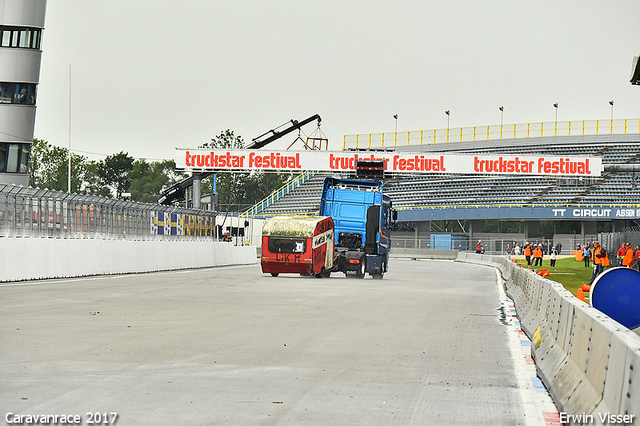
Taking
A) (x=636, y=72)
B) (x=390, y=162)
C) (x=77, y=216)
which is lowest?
(x=77, y=216)

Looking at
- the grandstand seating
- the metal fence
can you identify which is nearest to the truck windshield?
the metal fence

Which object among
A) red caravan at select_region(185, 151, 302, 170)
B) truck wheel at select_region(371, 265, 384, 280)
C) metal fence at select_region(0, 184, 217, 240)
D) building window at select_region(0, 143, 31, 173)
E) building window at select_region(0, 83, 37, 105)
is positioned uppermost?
building window at select_region(0, 83, 37, 105)

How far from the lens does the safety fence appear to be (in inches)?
192

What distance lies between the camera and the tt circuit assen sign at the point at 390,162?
186 ft

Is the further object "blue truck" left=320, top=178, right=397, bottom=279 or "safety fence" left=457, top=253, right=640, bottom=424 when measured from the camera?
"blue truck" left=320, top=178, right=397, bottom=279

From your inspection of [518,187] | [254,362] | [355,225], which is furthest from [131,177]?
[254,362]

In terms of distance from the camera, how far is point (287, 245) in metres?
30.7

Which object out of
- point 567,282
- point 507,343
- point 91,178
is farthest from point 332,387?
point 91,178

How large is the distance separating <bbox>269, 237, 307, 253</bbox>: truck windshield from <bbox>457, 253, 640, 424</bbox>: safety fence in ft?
64.4

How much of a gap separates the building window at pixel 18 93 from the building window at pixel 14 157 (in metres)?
2.35

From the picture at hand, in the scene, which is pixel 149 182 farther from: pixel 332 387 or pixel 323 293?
pixel 332 387

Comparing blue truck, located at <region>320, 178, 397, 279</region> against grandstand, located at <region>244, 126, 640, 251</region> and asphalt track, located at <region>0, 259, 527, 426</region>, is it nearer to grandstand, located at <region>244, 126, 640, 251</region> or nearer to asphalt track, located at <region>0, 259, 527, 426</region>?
asphalt track, located at <region>0, 259, 527, 426</region>

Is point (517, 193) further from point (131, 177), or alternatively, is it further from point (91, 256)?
point (131, 177)

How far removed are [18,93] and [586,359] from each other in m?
45.5
